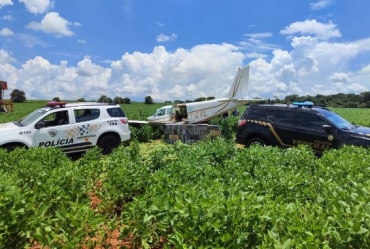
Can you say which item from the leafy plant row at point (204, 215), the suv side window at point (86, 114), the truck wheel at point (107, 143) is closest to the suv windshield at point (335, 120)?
the leafy plant row at point (204, 215)

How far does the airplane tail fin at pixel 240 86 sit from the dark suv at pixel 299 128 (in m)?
16.6

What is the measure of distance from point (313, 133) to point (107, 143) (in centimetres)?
768

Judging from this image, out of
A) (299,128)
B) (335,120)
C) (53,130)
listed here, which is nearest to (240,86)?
(299,128)

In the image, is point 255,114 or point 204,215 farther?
point 255,114

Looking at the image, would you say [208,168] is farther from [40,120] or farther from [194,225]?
[40,120]

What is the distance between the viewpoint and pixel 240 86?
93.0 ft

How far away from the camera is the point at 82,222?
103 inches

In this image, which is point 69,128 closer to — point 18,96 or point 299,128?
point 299,128

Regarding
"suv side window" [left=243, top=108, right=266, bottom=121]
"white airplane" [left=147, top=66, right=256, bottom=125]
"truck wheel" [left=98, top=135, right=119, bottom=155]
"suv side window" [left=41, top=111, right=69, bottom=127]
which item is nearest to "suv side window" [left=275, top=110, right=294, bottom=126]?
"suv side window" [left=243, top=108, right=266, bottom=121]

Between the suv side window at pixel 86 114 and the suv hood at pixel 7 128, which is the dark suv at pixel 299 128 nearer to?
the suv side window at pixel 86 114

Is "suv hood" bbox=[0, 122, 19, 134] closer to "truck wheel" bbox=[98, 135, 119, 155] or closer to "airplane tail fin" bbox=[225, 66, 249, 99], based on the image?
"truck wheel" bbox=[98, 135, 119, 155]

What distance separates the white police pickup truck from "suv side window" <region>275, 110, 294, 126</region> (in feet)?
20.1

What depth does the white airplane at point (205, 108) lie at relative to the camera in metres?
23.5

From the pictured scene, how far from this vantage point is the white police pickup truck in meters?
10.1
